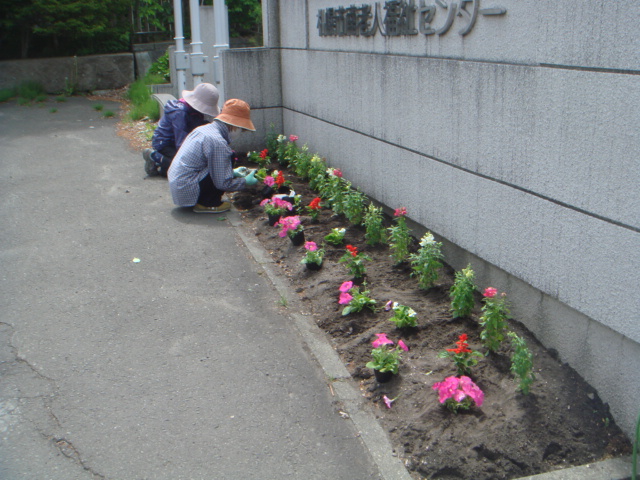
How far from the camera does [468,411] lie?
348 cm

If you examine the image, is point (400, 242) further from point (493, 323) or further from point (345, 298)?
point (493, 323)

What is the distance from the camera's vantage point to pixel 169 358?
4.21 metres

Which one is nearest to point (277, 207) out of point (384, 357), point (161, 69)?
point (384, 357)

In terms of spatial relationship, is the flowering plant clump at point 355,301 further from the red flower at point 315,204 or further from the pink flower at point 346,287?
the red flower at point 315,204

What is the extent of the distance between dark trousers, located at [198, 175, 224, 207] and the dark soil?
2589 mm

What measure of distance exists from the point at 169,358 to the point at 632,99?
305 centimetres

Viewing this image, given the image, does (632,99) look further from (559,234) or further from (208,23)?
(208,23)

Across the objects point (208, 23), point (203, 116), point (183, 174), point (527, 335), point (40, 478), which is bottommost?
point (40, 478)

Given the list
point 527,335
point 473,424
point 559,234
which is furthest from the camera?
point 527,335

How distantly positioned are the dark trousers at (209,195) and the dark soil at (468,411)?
2.59 metres

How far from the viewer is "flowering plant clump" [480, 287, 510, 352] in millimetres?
3834

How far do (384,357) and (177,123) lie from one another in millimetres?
5184

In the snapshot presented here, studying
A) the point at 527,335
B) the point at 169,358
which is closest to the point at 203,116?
the point at 169,358

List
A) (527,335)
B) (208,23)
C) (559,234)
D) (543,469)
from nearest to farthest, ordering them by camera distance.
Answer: (543,469)
(559,234)
(527,335)
(208,23)
